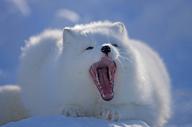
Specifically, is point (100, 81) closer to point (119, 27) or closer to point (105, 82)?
point (105, 82)

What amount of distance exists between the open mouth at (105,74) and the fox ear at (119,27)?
88 centimetres

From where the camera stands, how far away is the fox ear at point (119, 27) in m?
7.26

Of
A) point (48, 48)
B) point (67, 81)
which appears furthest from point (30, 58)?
point (67, 81)

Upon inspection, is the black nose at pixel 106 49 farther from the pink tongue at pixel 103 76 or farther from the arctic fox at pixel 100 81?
the pink tongue at pixel 103 76

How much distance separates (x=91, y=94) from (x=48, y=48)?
5.58 feet

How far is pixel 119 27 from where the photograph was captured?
735 cm

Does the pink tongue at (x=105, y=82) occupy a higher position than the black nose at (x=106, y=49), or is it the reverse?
the black nose at (x=106, y=49)

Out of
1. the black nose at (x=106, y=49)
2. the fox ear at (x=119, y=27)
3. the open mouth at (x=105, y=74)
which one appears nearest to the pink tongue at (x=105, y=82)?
the open mouth at (x=105, y=74)

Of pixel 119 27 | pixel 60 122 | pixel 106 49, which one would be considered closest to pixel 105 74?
pixel 106 49

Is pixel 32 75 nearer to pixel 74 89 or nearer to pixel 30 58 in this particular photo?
pixel 30 58

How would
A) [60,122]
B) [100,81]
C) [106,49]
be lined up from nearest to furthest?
[60,122] → [106,49] → [100,81]

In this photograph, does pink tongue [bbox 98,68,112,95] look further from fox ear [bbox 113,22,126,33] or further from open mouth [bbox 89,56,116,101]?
fox ear [bbox 113,22,126,33]

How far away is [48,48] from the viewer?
8.26 m

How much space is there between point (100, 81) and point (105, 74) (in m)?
0.11
